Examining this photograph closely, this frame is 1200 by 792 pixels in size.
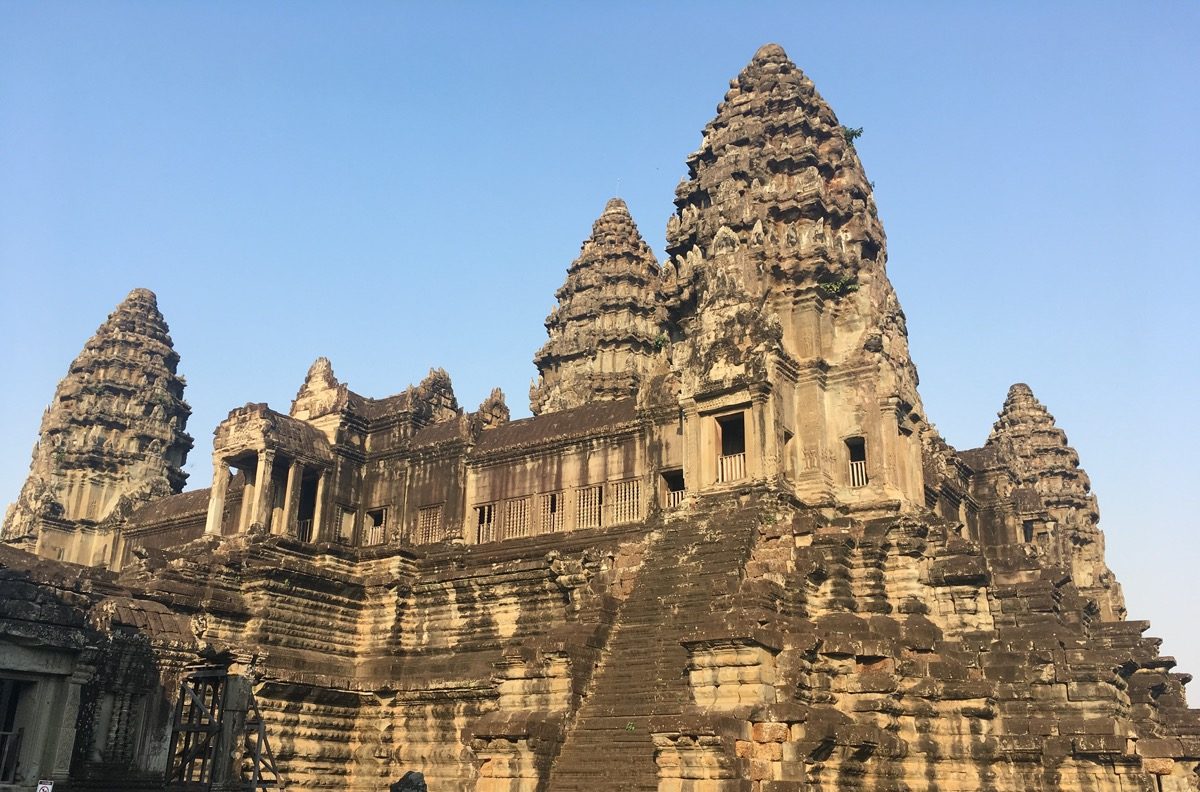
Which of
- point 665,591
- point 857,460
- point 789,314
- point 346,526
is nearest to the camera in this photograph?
point 665,591

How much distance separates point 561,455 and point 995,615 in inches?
475

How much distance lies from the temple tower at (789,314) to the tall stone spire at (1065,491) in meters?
18.1

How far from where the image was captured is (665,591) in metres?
22.1

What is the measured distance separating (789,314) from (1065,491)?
23254mm

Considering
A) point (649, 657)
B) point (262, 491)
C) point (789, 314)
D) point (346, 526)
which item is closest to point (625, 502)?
point (789, 314)

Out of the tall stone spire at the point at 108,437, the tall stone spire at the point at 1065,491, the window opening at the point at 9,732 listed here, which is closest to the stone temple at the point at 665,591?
the window opening at the point at 9,732

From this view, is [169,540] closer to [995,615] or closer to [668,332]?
[668,332]

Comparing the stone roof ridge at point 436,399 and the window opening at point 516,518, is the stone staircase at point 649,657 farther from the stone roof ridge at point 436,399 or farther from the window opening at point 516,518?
the stone roof ridge at point 436,399

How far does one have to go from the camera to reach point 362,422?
34.0 meters

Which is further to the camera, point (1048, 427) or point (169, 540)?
point (1048, 427)

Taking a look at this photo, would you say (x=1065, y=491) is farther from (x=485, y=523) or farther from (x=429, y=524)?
(x=429, y=524)

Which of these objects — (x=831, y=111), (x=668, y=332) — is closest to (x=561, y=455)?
(x=668, y=332)

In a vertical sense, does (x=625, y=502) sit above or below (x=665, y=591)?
above

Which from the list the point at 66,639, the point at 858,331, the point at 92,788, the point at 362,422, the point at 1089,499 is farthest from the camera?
the point at 1089,499
